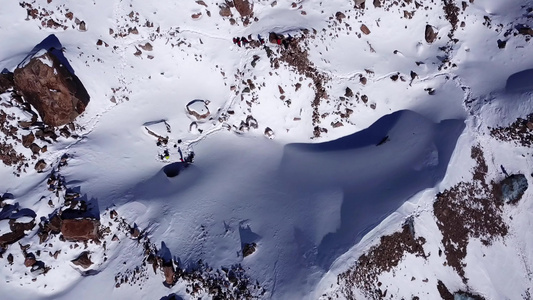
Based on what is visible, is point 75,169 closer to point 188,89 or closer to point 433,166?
point 188,89

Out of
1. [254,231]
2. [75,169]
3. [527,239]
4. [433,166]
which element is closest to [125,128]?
[75,169]

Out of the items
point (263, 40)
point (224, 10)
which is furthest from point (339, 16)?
point (224, 10)

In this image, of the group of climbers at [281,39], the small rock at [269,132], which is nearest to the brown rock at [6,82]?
the small rock at [269,132]

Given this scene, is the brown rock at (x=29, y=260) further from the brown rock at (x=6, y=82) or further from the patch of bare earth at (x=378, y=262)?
the patch of bare earth at (x=378, y=262)

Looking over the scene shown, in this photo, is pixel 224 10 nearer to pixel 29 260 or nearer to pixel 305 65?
pixel 305 65

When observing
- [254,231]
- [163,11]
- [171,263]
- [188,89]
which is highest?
[163,11]

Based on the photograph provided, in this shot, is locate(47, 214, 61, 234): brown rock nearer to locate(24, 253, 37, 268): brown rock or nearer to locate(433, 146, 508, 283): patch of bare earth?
locate(24, 253, 37, 268): brown rock

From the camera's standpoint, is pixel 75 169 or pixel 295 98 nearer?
pixel 75 169
